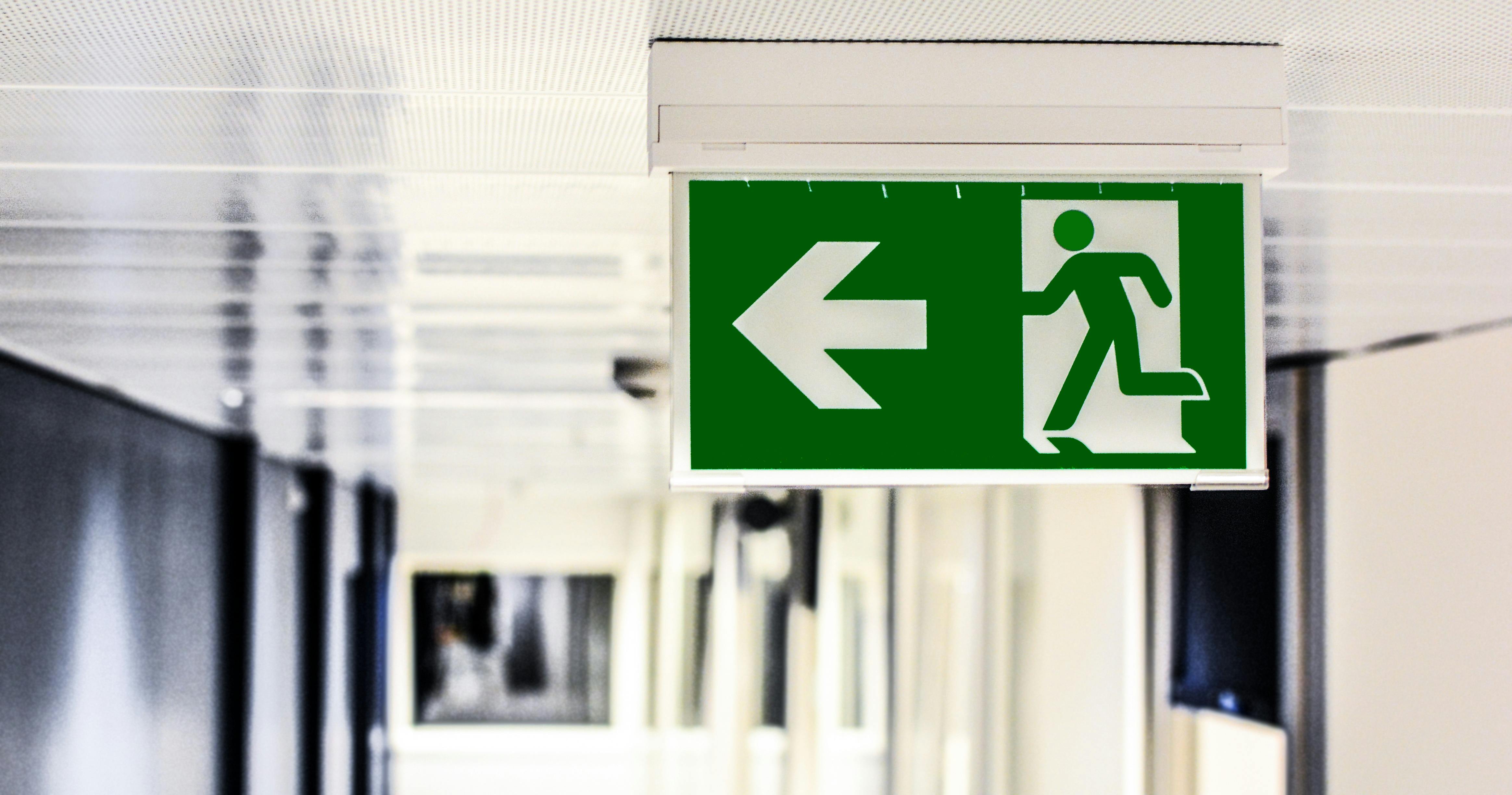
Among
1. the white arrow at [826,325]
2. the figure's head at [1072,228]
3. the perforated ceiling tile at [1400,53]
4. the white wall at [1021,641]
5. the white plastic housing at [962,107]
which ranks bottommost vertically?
the white wall at [1021,641]

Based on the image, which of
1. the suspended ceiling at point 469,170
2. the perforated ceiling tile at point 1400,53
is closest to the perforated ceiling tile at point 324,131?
the suspended ceiling at point 469,170

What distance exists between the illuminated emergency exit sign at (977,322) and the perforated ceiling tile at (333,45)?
29 cm

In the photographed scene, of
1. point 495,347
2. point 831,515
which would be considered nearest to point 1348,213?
point 495,347

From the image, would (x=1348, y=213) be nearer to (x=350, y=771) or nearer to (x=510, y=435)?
(x=510, y=435)

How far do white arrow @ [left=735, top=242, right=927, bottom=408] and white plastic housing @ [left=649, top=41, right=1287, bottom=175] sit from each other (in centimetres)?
11

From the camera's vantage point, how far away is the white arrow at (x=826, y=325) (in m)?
1.71

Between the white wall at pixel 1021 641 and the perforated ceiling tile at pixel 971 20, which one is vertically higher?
the perforated ceiling tile at pixel 971 20

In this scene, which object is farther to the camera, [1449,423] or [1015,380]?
[1449,423]

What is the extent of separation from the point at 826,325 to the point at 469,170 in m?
0.80

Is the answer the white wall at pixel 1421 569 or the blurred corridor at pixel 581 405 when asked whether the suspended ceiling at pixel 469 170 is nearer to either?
the blurred corridor at pixel 581 405

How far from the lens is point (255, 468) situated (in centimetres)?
644

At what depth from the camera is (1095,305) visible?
5.64 ft

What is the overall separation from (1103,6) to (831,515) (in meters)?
7.79

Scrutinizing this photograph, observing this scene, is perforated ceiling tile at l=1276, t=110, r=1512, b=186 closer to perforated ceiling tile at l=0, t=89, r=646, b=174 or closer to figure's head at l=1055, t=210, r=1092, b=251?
figure's head at l=1055, t=210, r=1092, b=251
